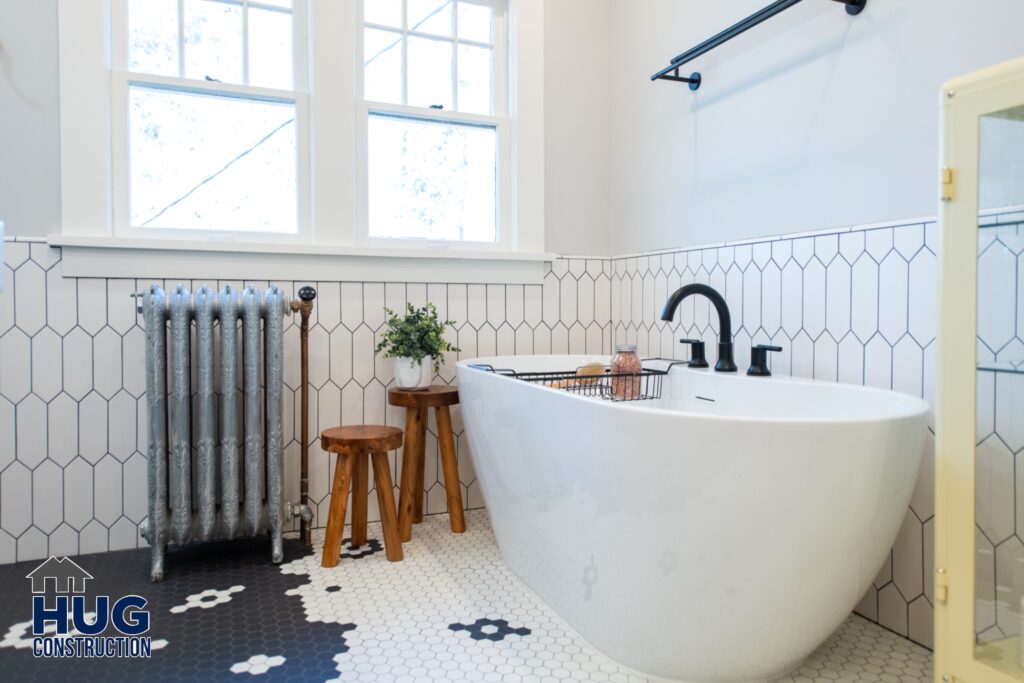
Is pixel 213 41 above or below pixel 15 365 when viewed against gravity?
above

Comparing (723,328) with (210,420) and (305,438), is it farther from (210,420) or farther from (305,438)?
(210,420)

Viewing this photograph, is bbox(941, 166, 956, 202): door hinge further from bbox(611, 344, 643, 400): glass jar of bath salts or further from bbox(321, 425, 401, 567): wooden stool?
bbox(321, 425, 401, 567): wooden stool

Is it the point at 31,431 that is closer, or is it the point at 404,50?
the point at 31,431

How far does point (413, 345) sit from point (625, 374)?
28.8 inches

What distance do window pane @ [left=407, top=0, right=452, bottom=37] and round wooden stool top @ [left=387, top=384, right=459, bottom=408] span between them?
1409mm

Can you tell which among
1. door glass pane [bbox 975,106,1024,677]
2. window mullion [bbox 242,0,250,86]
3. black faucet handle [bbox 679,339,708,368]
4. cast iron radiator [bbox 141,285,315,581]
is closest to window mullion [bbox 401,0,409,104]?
window mullion [bbox 242,0,250,86]

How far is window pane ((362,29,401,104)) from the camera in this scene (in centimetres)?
259

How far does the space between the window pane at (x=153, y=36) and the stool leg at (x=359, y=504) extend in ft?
4.83

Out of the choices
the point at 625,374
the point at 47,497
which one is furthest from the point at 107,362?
the point at 625,374

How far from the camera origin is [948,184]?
3.95 feet

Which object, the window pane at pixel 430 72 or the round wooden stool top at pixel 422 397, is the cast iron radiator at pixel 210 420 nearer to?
the round wooden stool top at pixel 422 397

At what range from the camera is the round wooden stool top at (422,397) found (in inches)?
92.2

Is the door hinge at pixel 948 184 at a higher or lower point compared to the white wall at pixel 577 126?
lower

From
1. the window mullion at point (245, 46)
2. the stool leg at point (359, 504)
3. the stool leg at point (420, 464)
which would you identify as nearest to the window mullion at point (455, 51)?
the window mullion at point (245, 46)
